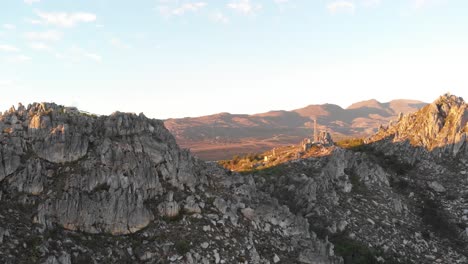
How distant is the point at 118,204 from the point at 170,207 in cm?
310

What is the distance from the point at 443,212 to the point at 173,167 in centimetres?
2481

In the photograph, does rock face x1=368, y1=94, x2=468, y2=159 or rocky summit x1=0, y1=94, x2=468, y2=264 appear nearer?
rocky summit x1=0, y1=94, x2=468, y2=264

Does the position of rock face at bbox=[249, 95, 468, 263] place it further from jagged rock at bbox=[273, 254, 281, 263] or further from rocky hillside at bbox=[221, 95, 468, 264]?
jagged rock at bbox=[273, 254, 281, 263]

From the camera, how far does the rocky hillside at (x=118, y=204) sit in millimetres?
20656

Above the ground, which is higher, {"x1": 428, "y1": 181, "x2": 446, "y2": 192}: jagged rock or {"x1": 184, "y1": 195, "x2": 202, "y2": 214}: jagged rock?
{"x1": 184, "y1": 195, "x2": 202, "y2": 214}: jagged rock

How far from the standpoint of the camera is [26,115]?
2555cm

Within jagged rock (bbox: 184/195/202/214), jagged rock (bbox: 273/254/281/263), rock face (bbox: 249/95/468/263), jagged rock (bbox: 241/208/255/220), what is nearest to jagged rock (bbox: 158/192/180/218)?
jagged rock (bbox: 184/195/202/214)

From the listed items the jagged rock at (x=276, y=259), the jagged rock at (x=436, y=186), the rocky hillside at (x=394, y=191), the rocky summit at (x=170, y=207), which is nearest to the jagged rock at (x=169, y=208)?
the rocky summit at (x=170, y=207)

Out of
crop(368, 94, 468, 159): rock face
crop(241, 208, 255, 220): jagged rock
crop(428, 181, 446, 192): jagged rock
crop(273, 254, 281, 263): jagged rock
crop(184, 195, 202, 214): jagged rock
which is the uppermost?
crop(368, 94, 468, 159): rock face

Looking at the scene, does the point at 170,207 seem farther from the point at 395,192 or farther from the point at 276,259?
the point at 395,192

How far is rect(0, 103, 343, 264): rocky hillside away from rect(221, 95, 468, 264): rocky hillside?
5.56 m

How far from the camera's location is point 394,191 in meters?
39.0

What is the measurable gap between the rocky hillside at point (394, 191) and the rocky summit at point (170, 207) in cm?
13

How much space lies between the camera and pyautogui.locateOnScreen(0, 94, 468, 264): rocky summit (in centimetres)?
2125
